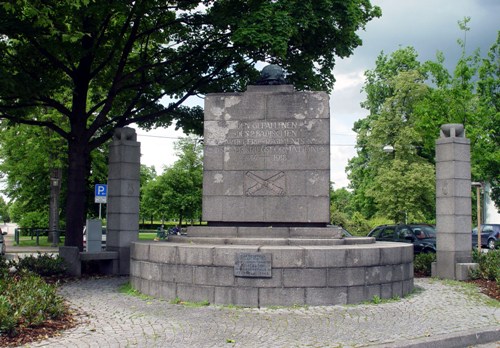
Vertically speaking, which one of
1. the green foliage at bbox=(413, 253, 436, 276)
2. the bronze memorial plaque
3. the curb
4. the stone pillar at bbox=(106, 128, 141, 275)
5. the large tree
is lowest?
the curb

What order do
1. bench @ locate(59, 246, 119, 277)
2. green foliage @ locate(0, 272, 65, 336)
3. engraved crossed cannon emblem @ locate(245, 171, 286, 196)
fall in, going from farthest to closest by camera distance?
bench @ locate(59, 246, 119, 277) → engraved crossed cannon emblem @ locate(245, 171, 286, 196) → green foliage @ locate(0, 272, 65, 336)

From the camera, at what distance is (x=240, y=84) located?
20969 millimetres

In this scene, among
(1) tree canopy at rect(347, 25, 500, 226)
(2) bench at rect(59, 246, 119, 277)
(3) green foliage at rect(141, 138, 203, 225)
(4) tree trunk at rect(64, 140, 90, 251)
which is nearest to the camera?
(2) bench at rect(59, 246, 119, 277)

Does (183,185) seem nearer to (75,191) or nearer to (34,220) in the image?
(34,220)

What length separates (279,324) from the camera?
28.3 feet

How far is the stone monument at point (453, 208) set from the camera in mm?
15234

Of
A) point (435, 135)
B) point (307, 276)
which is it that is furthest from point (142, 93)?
point (435, 135)

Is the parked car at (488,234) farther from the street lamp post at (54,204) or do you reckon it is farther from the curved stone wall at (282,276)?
the curved stone wall at (282,276)

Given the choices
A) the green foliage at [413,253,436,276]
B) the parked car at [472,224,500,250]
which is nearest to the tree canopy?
the parked car at [472,224,500,250]

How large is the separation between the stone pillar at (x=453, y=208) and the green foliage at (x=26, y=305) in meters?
10.6

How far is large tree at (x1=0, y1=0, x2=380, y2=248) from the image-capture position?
1577cm

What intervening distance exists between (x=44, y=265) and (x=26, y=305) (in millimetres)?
6440

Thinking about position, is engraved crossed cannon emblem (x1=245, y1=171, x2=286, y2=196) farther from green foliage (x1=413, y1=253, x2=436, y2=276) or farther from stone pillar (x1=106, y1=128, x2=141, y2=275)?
green foliage (x1=413, y1=253, x2=436, y2=276)

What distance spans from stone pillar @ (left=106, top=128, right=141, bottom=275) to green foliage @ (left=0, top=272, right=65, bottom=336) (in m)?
6.23
